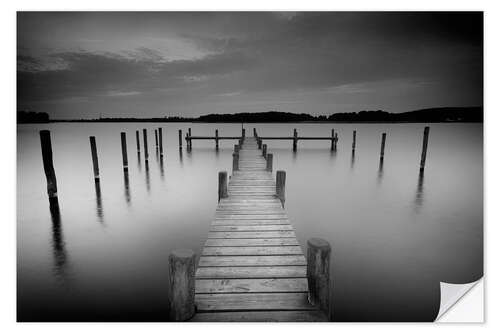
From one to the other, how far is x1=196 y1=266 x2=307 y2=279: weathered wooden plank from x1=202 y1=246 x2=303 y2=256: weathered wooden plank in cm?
36

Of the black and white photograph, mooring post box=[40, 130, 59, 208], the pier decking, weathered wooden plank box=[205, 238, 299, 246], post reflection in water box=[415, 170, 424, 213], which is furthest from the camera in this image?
post reflection in water box=[415, 170, 424, 213]

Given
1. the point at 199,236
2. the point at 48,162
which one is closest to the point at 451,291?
the point at 199,236

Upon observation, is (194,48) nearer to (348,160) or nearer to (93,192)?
(93,192)

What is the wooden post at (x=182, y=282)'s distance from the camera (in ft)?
8.08

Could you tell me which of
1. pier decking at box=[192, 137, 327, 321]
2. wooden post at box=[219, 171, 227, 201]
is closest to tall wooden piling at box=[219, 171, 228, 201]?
wooden post at box=[219, 171, 227, 201]

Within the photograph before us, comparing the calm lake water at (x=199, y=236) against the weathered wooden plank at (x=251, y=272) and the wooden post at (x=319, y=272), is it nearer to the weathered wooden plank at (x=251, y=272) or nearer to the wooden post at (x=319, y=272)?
the weathered wooden plank at (x=251, y=272)

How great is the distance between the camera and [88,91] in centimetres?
639

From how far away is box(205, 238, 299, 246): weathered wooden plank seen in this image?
13.8 feet

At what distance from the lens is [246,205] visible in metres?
6.17

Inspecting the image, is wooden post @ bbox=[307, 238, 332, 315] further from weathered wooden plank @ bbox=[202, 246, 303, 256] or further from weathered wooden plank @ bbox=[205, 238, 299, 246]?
weathered wooden plank @ bbox=[205, 238, 299, 246]

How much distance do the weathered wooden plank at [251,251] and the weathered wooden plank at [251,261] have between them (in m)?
0.08

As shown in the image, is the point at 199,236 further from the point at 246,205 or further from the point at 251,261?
the point at 251,261

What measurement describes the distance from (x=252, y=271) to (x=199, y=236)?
3.72 metres
